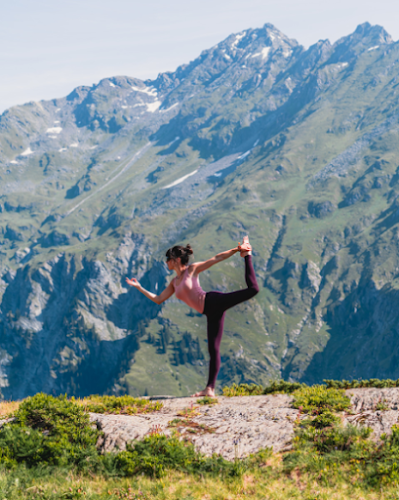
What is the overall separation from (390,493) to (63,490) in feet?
21.8

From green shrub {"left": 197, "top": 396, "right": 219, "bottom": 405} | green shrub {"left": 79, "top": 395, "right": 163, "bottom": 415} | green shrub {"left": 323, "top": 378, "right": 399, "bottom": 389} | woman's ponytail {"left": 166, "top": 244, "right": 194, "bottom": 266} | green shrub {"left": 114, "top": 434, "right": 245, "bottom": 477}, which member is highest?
woman's ponytail {"left": 166, "top": 244, "right": 194, "bottom": 266}

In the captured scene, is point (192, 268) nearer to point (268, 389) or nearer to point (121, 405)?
point (121, 405)

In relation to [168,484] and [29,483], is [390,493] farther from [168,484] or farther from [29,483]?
[29,483]

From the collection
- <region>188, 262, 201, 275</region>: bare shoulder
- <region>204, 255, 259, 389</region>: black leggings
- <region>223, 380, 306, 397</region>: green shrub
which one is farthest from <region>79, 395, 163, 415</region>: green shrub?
<region>188, 262, 201, 275</region>: bare shoulder

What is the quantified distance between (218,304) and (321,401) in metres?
4.59

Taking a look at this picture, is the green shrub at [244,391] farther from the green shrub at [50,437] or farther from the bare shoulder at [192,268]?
the green shrub at [50,437]

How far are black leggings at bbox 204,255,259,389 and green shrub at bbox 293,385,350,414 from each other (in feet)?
10.9

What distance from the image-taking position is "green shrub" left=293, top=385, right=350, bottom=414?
12.5 m

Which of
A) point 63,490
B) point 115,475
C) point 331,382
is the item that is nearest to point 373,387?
point 331,382

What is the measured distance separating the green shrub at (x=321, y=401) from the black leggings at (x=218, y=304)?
3.32 metres

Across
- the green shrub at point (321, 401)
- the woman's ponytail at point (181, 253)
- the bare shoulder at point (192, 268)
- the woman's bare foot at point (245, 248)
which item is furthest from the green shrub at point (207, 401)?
the woman's bare foot at point (245, 248)

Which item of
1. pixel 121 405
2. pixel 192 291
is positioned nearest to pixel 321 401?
pixel 192 291

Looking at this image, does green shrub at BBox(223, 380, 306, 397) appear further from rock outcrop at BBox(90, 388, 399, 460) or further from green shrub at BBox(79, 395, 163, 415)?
green shrub at BBox(79, 395, 163, 415)

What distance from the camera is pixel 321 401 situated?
13.0 m
